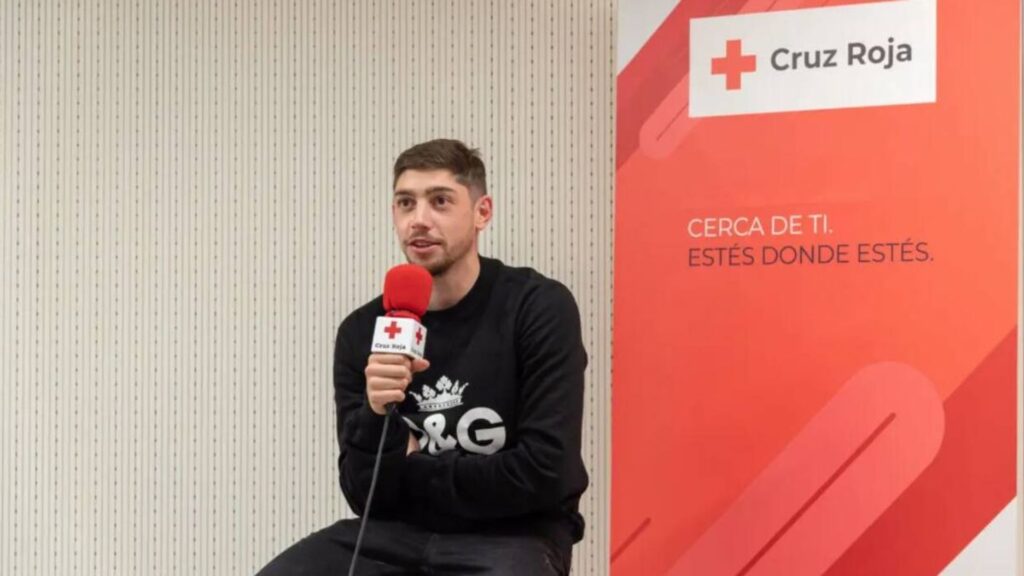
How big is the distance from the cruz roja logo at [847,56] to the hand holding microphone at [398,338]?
0.96 metres

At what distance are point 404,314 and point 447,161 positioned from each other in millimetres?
552

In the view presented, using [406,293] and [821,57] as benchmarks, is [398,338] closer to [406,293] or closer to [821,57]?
[406,293]

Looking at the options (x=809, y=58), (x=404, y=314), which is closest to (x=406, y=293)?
(x=404, y=314)

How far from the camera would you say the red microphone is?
210cm

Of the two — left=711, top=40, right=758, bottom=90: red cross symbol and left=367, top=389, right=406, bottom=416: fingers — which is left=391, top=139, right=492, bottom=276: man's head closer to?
left=367, top=389, right=406, bottom=416: fingers

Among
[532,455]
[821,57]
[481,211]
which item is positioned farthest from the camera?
[481,211]

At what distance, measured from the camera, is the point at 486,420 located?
Answer: 251 cm

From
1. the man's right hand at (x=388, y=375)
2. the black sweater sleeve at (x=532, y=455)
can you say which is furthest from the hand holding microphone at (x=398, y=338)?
the black sweater sleeve at (x=532, y=455)

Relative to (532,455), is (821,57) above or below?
above

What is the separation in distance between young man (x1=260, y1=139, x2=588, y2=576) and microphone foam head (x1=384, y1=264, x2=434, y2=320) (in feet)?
0.97

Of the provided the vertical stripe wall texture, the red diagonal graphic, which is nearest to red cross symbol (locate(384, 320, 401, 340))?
the vertical stripe wall texture

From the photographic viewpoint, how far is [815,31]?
2506mm

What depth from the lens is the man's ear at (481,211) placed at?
263 cm

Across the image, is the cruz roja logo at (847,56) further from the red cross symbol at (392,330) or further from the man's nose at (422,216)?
the red cross symbol at (392,330)
